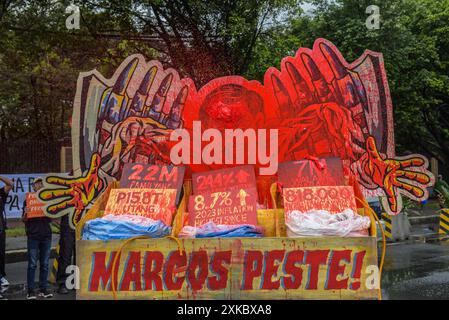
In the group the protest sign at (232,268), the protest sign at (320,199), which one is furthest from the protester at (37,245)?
the protest sign at (320,199)

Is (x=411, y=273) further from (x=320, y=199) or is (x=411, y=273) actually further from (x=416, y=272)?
(x=320, y=199)

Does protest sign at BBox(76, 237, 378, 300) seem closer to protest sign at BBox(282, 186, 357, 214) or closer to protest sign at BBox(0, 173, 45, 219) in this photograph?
protest sign at BBox(282, 186, 357, 214)

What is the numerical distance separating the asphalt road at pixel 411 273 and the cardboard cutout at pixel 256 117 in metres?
3.14

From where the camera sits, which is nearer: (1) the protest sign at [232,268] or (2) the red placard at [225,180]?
(1) the protest sign at [232,268]

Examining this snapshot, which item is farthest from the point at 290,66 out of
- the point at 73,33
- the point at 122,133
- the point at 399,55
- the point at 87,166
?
the point at 399,55

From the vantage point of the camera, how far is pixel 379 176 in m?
4.98

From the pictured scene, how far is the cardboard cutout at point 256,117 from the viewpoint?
4973mm

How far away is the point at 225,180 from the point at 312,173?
0.80 m

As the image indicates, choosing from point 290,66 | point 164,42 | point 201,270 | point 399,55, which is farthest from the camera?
point 399,55

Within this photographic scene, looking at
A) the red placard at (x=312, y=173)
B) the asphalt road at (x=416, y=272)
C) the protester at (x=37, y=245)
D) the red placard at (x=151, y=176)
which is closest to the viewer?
the red placard at (x=312, y=173)

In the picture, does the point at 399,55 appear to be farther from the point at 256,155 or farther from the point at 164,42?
the point at 256,155

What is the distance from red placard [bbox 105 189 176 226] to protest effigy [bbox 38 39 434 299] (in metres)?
0.01

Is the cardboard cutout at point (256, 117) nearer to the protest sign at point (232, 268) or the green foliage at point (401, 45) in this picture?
the protest sign at point (232, 268)

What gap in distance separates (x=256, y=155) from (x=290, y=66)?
0.91 m
